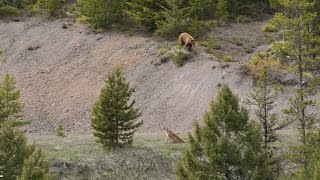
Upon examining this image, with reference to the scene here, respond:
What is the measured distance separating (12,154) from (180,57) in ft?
80.1

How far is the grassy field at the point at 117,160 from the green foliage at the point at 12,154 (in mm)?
2767

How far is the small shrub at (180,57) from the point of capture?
133ft

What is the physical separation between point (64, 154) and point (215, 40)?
955 inches

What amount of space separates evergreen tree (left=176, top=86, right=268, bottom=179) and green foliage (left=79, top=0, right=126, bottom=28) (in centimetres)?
3120

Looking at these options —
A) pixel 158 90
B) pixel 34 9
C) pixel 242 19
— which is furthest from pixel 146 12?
pixel 34 9

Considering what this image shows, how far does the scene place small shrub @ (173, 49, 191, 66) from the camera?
40531 mm

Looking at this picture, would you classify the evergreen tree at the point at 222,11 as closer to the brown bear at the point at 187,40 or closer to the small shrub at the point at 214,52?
the small shrub at the point at 214,52

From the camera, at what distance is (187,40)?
40.9 meters

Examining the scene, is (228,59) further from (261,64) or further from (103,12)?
(103,12)

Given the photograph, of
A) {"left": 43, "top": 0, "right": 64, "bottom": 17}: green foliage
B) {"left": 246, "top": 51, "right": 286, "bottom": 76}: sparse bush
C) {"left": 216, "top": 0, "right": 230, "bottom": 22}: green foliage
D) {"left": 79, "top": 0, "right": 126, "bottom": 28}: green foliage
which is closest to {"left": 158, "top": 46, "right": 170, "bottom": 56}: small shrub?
{"left": 246, "top": 51, "right": 286, "bottom": 76}: sparse bush

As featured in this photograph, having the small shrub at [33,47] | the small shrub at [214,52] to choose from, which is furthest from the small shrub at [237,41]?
the small shrub at [33,47]

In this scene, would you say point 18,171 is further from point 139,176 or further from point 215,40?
point 215,40

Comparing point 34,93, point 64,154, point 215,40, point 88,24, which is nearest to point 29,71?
point 34,93

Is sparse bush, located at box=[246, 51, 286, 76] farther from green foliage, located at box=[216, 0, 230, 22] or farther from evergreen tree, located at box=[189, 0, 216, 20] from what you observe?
green foliage, located at box=[216, 0, 230, 22]
